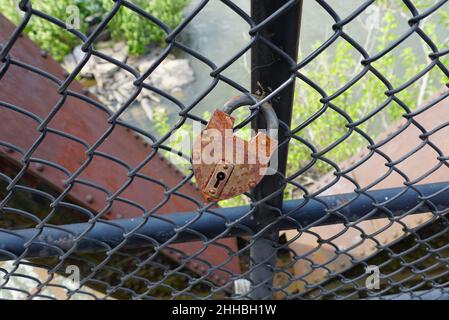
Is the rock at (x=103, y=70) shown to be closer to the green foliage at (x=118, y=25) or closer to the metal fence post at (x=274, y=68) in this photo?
the green foliage at (x=118, y=25)

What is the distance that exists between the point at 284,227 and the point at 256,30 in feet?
2.46

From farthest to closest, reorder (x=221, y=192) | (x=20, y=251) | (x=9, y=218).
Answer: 1. (x=9, y=218)
2. (x=20, y=251)
3. (x=221, y=192)

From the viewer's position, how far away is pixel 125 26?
22.8 feet

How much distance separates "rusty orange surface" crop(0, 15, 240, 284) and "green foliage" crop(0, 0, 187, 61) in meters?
4.89

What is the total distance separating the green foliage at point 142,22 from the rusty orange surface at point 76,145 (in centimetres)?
482

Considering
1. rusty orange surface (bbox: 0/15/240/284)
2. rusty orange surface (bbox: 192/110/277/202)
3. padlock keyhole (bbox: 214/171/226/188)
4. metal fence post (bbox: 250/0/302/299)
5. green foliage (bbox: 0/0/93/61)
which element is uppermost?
green foliage (bbox: 0/0/93/61)

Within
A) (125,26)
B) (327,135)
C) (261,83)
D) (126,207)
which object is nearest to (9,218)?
(126,207)

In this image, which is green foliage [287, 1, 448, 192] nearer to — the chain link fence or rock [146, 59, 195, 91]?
the chain link fence

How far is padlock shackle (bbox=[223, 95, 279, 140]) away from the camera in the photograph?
33.9 inches

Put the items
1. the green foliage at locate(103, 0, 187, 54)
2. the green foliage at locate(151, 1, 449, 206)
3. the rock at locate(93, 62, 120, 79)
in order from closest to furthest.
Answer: the green foliage at locate(151, 1, 449, 206) < the green foliage at locate(103, 0, 187, 54) < the rock at locate(93, 62, 120, 79)

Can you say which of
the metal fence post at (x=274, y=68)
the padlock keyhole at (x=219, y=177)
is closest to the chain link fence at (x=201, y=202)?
the metal fence post at (x=274, y=68)

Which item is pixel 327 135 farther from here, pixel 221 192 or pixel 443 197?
pixel 221 192

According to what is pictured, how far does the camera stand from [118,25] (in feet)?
23.5

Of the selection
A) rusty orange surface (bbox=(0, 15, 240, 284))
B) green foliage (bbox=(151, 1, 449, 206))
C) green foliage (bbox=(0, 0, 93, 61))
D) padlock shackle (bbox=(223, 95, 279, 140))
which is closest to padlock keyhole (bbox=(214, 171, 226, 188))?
padlock shackle (bbox=(223, 95, 279, 140))
